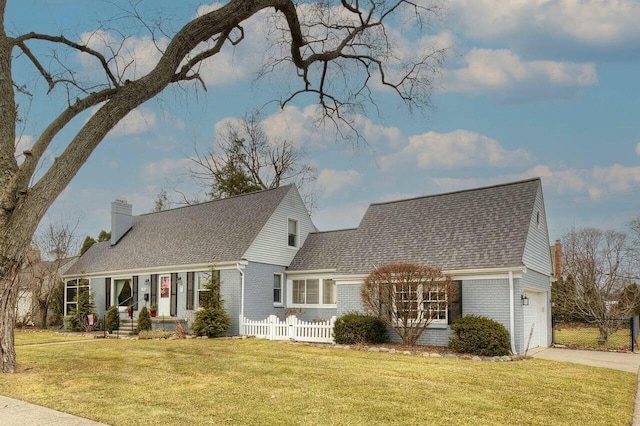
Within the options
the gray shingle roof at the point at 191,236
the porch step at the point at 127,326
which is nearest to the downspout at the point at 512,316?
the gray shingle roof at the point at 191,236

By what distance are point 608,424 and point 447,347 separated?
8.47 meters

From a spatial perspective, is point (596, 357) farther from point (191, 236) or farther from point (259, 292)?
point (191, 236)

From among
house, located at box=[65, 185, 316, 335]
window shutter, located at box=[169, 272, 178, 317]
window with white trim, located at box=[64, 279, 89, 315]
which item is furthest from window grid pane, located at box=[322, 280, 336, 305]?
window with white trim, located at box=[64, 279, 89, 315]

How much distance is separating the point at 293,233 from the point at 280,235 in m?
1.16

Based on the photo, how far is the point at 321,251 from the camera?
22.4 meters

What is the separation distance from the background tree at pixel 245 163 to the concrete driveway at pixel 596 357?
2511cm

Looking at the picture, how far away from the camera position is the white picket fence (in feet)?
57.0

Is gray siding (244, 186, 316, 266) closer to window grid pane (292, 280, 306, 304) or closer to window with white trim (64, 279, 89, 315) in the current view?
window grid pane (292, 280, 306, 304)

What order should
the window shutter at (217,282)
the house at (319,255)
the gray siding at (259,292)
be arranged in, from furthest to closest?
1. the gray siding at (259,292)
2. the window shutter at (217,282)
3. the house at (319,255)

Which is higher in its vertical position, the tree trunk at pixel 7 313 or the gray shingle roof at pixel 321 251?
the gray shingle roof at pixel 321 251

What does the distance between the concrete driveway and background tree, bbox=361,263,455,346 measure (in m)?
3.17

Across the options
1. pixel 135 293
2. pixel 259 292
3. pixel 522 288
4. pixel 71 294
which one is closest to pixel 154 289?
pixel 135 293

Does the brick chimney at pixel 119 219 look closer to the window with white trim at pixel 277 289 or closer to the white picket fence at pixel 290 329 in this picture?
the window with white trim at pixel 277 289

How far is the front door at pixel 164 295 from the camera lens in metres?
22.6
